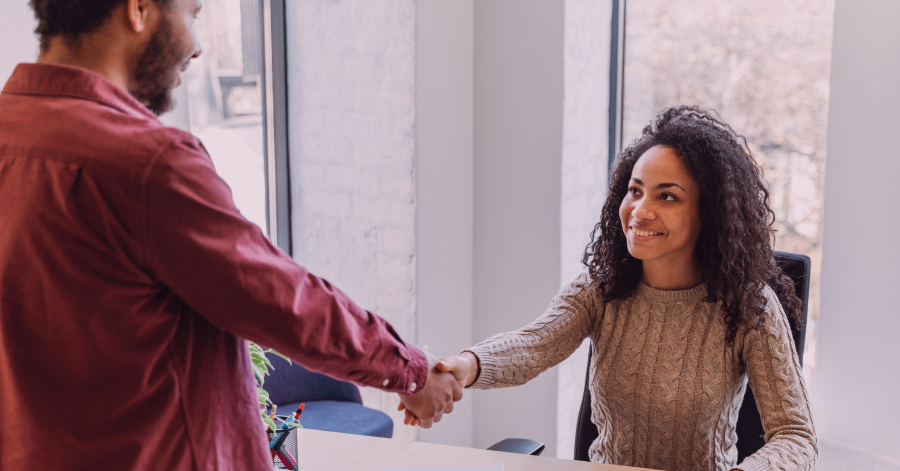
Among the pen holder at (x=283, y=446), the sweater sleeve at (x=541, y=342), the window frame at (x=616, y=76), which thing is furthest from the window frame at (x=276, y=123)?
the pen holder at (x=283, y=446)

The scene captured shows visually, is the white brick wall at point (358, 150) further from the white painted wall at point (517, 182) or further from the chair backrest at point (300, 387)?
the white painted wall at point (517, 182)

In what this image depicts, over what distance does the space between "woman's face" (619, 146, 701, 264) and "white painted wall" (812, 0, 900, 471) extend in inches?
32.4

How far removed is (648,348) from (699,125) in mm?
514

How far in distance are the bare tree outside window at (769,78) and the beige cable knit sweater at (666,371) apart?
97cm

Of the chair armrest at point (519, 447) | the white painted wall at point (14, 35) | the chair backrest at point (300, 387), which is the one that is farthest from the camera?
the chair backrest at point (300, 387)

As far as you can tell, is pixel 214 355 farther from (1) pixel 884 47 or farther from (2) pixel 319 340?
(1) pixel 884 47

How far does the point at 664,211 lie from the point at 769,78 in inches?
48.5

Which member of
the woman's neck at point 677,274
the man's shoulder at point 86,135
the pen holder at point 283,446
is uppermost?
the man's shoulder at point 86,135

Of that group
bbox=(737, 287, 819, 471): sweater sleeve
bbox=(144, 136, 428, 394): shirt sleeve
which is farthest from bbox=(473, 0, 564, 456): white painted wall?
bbox=(144, 136, 428, 394): shirt sleeve

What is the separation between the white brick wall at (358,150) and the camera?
2625mm

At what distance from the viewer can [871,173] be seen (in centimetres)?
216

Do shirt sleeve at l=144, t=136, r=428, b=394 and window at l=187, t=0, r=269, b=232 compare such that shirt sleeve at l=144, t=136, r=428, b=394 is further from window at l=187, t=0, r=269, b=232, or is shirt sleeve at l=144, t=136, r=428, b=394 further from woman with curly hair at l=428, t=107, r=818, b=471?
window at l=187, t=0, r=269, b=232

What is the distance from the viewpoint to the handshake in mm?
1520

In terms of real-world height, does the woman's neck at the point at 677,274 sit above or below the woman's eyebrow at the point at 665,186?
below
